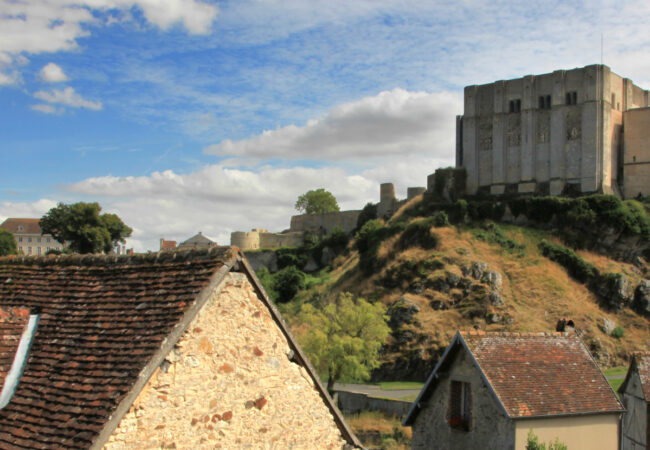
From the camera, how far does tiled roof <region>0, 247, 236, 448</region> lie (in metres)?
6.05

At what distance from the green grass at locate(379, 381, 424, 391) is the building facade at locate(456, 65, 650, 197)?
81.4 ft

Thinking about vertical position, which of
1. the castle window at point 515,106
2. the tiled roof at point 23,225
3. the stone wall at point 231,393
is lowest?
the stone wall at point 231,393

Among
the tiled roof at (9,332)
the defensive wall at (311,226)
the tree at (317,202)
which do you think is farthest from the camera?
the tree at (317,202)

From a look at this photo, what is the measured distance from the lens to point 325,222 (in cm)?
8044

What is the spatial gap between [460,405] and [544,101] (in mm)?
45984

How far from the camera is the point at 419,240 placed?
179 ft

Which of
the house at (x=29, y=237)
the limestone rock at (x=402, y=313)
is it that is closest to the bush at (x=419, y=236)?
the limestone rock at (x=402, y=313)

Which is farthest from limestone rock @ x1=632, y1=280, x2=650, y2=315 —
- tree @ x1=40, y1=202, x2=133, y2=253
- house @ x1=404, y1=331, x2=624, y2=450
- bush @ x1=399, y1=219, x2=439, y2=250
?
tree @ x1=40, y1=202, x2=133, y2=253

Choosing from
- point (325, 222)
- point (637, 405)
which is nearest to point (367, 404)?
point (637, 405)

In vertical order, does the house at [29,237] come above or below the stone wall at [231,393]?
above

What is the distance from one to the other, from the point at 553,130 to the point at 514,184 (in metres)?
5.74

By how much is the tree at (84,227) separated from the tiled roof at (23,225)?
1632 inches

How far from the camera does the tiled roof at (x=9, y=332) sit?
6916 millimetres

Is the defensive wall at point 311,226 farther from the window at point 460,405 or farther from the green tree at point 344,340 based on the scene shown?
Result: the window at point 460,405
